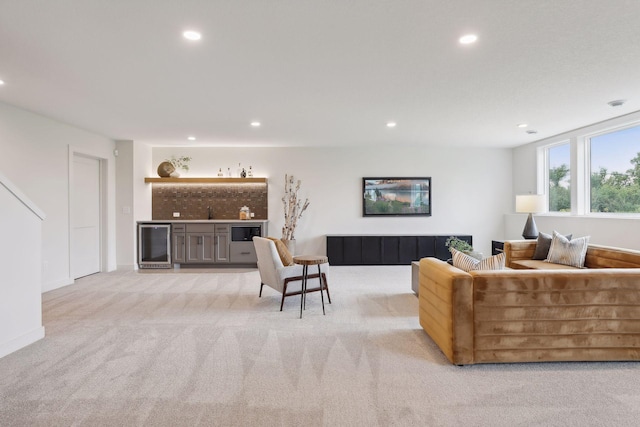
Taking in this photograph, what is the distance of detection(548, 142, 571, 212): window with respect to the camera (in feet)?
21.5

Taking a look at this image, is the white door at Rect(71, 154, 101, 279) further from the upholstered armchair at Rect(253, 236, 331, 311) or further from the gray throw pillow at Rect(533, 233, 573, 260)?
the gray throw pillow at Rect(533, 233, 573, 260)

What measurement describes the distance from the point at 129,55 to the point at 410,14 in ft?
7.81

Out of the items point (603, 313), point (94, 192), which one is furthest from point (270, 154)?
point (603, 313)

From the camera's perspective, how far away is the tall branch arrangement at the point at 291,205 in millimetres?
7730

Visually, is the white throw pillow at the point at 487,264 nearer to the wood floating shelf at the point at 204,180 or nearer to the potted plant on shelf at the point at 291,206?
the potted plant on shelf at the point at 291,206

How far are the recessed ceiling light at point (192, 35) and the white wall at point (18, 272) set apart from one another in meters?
1.93

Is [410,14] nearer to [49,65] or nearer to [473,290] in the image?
[473,290]

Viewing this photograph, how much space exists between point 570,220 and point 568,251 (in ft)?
6.30

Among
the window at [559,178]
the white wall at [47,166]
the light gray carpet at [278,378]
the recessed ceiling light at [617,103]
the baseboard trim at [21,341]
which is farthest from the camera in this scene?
the window at [559,178]

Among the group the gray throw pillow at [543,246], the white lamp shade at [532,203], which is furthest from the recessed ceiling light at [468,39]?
the white lamp shade at [532,203]

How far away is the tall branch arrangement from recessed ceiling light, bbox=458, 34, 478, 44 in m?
5.20

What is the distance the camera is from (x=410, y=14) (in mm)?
2475

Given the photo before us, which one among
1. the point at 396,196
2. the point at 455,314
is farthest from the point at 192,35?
the point at 396,196

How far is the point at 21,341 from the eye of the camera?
3096 millimetres
